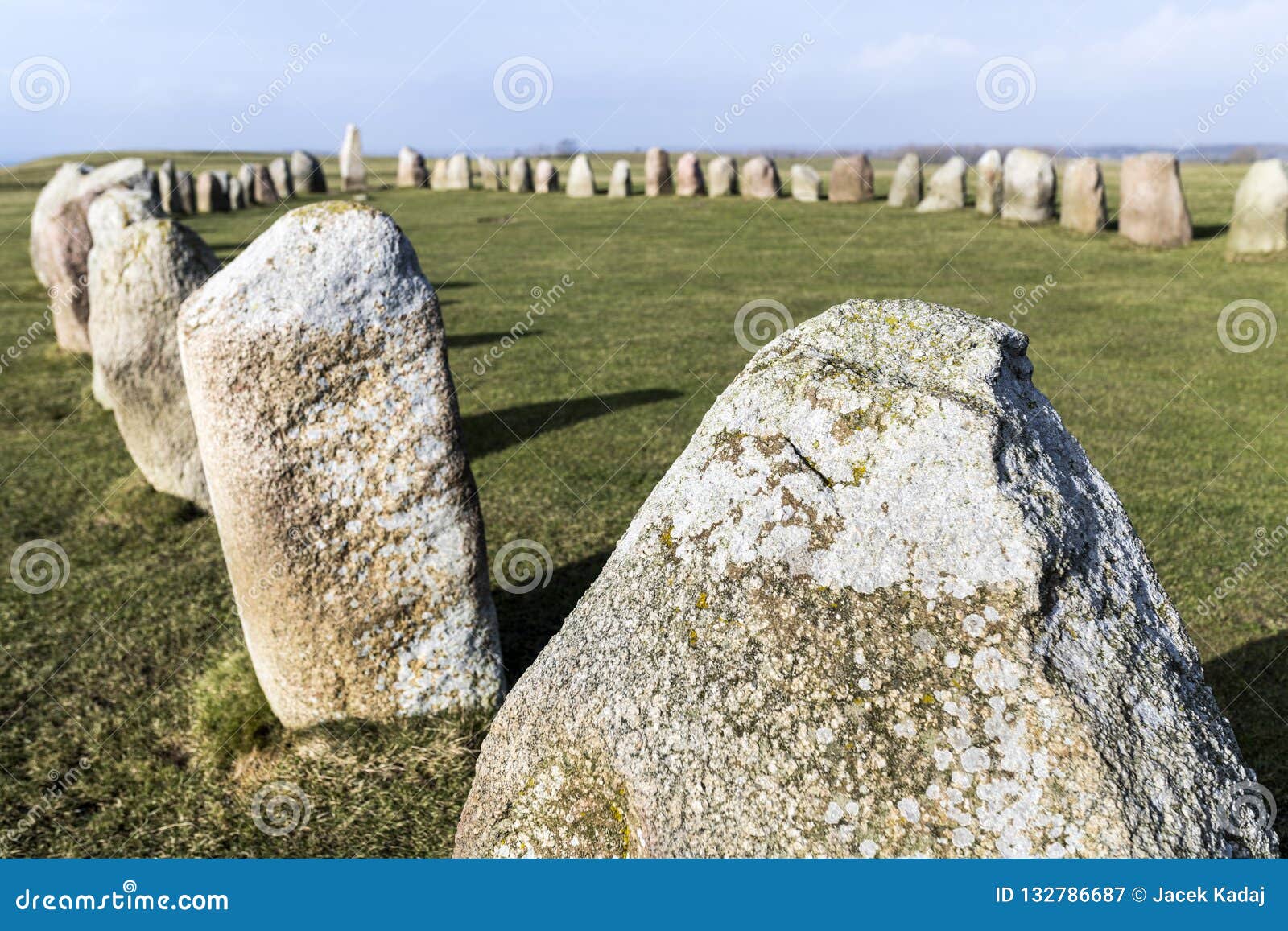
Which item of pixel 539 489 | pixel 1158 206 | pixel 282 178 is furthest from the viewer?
pixel 282 178

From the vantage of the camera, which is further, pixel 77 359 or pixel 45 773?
pixel 77 359

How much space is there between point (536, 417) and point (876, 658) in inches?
344

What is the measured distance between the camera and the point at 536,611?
21.0 feet

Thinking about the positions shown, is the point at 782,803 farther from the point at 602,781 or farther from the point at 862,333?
the point at 862,333

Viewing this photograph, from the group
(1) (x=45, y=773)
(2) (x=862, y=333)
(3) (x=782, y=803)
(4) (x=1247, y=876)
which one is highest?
(2) (x=862, y=333)

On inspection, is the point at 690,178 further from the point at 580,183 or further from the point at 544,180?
the point at 544,180

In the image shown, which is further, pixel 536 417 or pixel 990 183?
pixel 990 183

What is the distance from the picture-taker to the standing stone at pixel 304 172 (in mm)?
38562

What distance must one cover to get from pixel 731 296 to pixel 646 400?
633 cm

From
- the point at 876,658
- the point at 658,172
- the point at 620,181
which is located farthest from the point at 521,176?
the point at 876,658

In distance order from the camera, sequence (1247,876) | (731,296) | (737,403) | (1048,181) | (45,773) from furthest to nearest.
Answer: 1. (1048,181)
2. (731,296)
3. (45,773)
4. (737,403)
5. (1247,876)

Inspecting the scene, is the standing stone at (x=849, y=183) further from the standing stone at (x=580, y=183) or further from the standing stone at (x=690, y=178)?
the standing stone at (x=580, y=183)

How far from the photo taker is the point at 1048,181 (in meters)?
22.7

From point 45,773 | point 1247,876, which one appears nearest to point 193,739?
point 45,773
